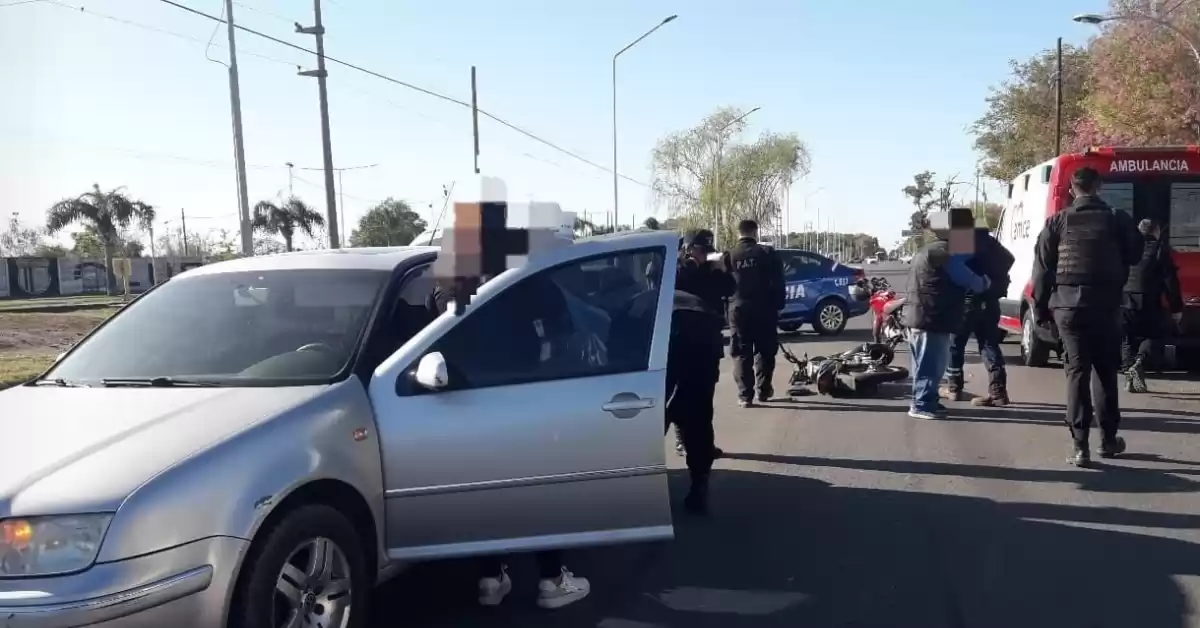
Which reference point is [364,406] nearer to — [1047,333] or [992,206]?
[1047,333]

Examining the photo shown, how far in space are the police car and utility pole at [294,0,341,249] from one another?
1119cm

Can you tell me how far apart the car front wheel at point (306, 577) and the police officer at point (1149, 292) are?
324 inches

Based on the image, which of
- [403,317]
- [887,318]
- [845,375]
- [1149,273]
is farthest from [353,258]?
[887,318]

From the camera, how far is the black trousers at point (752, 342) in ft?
29.8

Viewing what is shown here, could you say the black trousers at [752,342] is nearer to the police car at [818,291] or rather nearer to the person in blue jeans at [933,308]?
the person in blue jeans at [933,308]

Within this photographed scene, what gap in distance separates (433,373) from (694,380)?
85.0 inches

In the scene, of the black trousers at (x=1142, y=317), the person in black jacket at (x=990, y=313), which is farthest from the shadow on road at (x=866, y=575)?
the black trousers at (x=1142, y=317)

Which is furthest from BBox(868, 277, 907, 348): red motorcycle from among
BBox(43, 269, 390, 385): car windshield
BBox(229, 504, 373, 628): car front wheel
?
BBox(229, 504, 373, 628): car front wheel

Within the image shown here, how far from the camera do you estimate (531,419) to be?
403 centimetres

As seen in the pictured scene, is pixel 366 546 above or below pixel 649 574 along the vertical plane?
above

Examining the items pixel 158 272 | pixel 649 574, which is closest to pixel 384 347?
pixel 649 574

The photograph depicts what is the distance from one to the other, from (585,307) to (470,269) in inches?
21.4

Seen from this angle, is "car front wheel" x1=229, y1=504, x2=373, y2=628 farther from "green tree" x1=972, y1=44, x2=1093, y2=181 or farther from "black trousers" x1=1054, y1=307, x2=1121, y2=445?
"green tree" x1=972, y1=44, x2=1093, y2=181

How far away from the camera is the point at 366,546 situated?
383 centimetres
